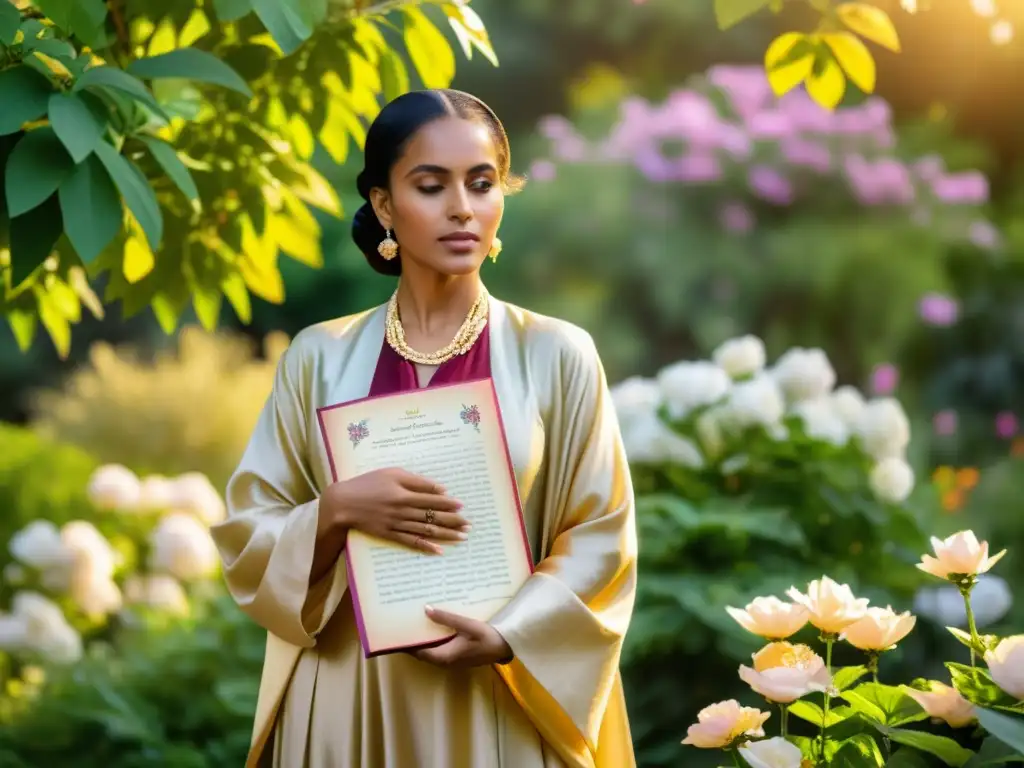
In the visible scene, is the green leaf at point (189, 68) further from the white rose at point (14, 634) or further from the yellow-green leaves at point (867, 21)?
the white rose at point (14, 634)

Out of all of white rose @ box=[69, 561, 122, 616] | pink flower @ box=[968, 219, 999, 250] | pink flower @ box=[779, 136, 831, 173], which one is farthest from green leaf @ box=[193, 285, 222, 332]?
pink flower @ box=[968, 219, 999, 250]

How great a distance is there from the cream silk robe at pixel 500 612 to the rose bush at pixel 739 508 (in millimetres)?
1633

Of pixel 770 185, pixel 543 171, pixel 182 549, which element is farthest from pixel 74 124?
pixel 770 185

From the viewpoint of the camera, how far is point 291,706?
2.44m

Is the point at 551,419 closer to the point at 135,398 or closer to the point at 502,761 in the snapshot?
the point at 502,761

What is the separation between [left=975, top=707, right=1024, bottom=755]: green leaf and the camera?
74.3 inches

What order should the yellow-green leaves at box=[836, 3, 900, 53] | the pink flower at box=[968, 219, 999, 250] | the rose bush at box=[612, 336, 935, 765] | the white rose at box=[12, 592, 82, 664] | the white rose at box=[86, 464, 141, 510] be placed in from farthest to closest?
the pink flower at box=[968, 219, 999, 250] < the white rose at box=[86, 464, 141, 510] < the white rose at box=[12, 592, 82, 664] < the rose bush at box=[612, 336, 935, 765] < the yellow-green leaves at box=[836, 3, 900, 53]

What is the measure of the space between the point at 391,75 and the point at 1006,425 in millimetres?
6019

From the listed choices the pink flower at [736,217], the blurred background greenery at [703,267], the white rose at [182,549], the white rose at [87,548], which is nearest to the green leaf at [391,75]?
the white rose at [182,549]

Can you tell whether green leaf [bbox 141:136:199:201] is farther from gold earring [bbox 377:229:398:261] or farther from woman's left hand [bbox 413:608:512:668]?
woman's left hand [bbox 413:608:512:668]

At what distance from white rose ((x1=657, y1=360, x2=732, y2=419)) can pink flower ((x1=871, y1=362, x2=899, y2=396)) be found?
3762 mm

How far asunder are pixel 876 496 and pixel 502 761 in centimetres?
252

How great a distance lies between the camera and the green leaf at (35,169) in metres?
2.20

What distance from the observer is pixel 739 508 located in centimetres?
445
